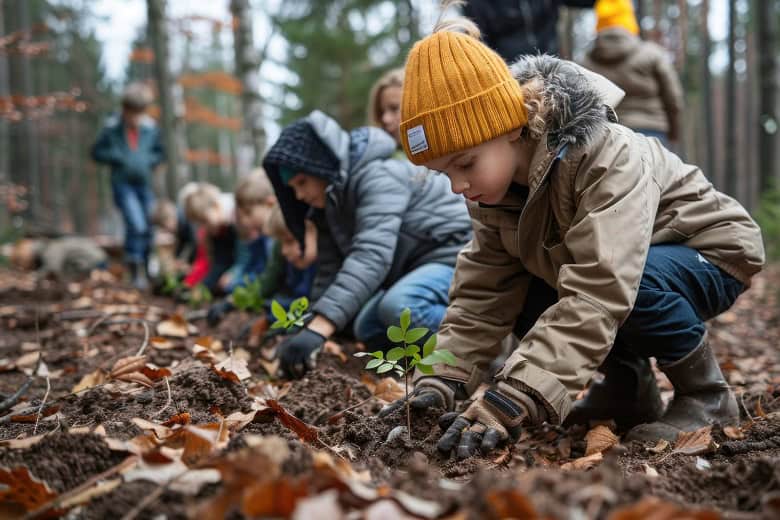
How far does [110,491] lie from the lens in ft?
4.07

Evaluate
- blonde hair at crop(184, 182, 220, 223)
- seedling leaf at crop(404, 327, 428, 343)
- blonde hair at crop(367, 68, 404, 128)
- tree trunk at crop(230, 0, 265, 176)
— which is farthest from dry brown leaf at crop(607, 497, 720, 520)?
tree trunk at crop(230, 0, 265, 176)

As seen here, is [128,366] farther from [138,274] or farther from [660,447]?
[138,274]

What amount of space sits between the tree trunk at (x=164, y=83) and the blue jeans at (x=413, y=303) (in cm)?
816

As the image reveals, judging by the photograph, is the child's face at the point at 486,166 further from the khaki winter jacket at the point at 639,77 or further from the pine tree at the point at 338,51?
the pine tree at the point at 338,51

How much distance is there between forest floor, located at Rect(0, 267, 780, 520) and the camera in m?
1.05

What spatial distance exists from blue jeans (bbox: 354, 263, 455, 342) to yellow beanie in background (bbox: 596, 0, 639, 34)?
2.87m

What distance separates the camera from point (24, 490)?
125 cm

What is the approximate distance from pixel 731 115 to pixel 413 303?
9758 mm

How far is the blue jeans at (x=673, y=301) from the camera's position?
194cm

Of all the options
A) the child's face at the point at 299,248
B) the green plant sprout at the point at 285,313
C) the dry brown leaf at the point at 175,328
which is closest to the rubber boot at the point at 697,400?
the green plant sprout at the point at 285,313

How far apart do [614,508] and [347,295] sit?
1855mm

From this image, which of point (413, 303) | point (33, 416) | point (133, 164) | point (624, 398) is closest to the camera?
point (33, 416)

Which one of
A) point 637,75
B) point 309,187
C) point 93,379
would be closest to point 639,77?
point 637,75

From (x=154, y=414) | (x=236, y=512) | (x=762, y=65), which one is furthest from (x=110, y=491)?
(x=762, y=65)
